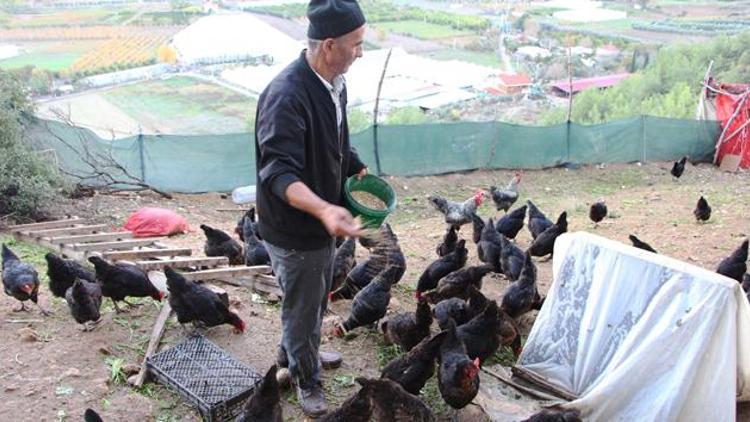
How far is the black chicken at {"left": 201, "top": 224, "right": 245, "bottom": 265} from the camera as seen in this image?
7.83m

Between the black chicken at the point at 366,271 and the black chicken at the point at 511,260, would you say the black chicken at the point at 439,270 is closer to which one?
the black chicken at the point at 366,271

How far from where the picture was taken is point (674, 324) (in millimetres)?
4090

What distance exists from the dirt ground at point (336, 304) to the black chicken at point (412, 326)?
9.8 inches

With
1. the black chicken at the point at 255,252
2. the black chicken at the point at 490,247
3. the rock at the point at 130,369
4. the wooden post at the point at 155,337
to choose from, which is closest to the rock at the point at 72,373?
the rock at the point at 130,369

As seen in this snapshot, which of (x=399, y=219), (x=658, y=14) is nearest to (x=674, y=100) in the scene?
(x=399, y=219)

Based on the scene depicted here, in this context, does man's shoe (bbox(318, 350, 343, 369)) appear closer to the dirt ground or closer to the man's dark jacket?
the dirt ground

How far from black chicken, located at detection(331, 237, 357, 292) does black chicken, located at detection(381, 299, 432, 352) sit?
1.34 meters

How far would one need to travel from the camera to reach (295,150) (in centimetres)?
321

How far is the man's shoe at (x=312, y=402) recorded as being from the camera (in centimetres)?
424

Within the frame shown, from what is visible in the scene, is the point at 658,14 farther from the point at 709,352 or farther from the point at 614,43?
the point at 709,352

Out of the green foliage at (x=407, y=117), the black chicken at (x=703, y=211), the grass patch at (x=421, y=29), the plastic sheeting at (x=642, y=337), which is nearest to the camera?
the plastic sheeting at (x=642, y=337)

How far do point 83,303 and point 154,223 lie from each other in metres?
4.74

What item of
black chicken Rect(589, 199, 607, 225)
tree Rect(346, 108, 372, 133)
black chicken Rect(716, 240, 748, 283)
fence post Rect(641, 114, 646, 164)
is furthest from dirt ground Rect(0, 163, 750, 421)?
tree Rect(346, 108, 372, 133)

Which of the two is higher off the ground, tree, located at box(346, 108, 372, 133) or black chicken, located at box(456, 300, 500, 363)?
black chicken, located at box(456, 300, 500, 363)
